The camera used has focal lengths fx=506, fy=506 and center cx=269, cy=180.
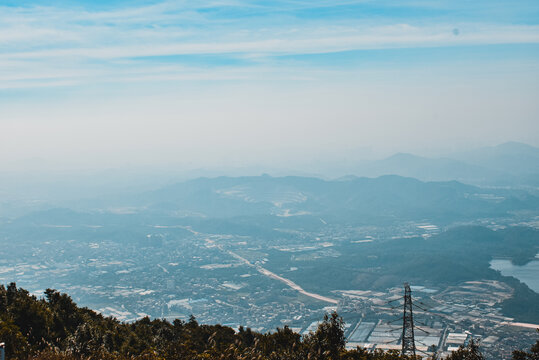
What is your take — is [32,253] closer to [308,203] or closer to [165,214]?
[165,214]

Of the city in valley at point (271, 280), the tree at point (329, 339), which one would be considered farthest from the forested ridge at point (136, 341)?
the city in valley at point (271, 280)

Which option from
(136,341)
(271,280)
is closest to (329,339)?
(136,341)

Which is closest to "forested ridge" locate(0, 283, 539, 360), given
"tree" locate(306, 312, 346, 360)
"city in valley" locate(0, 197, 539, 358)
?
"tree" locate(306, 312, 346, 360)

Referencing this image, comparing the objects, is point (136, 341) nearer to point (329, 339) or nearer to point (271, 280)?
Answer: point (329, 339)

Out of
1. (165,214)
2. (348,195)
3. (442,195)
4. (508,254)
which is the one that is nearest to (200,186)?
(165,214)

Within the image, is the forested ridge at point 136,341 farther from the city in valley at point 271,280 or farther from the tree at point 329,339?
the city in valley at point 271,280

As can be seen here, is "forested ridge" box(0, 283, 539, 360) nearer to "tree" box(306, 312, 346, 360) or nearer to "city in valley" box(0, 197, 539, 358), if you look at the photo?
"tree" box(306, 312, 346, 360)

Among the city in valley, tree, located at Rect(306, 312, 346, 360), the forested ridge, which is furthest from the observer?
the city in valley

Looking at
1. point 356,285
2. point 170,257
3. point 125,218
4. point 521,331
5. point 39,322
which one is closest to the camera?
point 39,322
